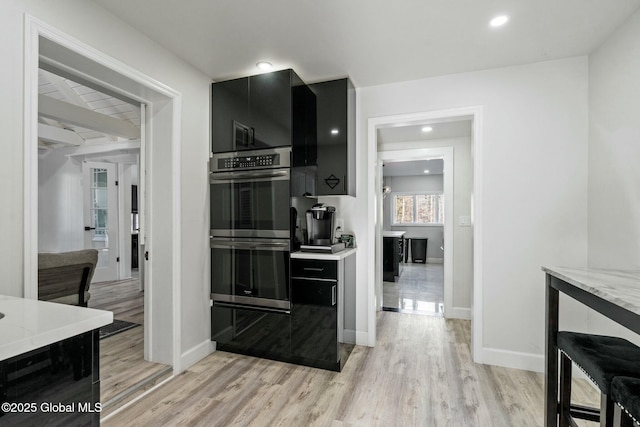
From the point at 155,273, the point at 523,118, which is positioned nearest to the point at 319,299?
the point at 155,273

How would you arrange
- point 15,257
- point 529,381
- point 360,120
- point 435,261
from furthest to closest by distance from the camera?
point 435,261 → point 360,120 → point 529,381 → point 15,257

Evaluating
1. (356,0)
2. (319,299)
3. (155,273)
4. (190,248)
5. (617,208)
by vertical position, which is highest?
(356,0)

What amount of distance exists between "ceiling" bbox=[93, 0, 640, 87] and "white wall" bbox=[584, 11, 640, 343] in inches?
7.0

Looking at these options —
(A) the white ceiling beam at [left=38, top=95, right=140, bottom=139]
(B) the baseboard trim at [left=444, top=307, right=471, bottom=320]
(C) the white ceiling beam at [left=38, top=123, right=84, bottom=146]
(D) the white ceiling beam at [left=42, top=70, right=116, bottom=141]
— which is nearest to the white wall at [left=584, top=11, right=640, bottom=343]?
(B) the baseboard trim at [left=444, top=307, right=471, bottom=320]

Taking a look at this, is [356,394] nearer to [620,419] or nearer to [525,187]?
[620,419]

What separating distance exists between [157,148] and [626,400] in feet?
9.74

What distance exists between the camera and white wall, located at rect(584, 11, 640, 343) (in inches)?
75.0

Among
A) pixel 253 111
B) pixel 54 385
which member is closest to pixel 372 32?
pixel 253 111

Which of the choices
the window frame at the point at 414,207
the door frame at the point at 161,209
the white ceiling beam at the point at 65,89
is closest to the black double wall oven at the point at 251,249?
the door frame at the point at 161,209

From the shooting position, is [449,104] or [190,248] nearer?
[190,248]

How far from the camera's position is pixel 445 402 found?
205 cm

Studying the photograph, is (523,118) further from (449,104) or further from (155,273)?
(155,273)

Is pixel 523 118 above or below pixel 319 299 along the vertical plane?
above

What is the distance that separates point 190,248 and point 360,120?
195cm
